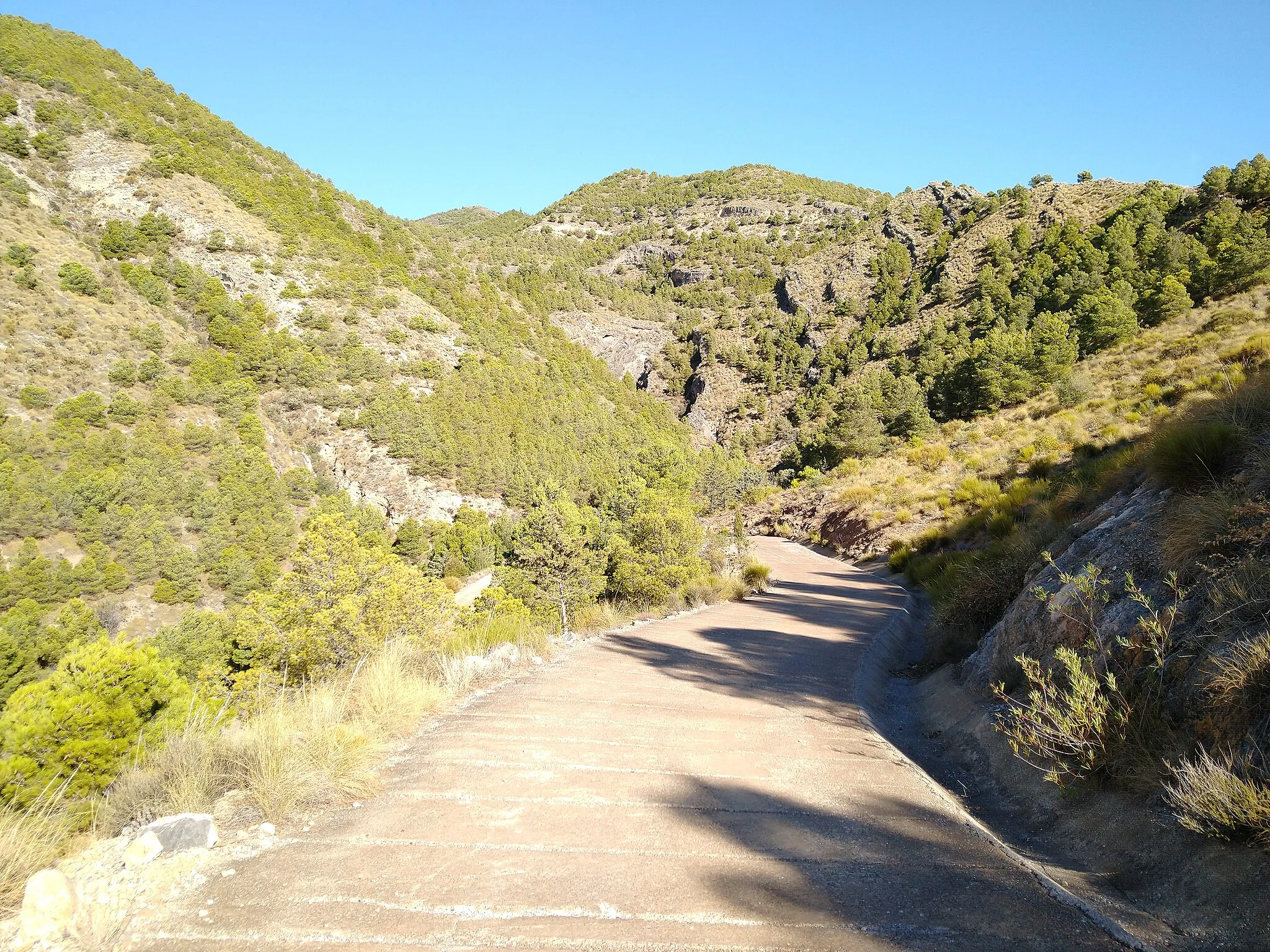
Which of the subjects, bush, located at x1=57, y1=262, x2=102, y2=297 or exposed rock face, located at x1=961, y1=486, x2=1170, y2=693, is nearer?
exposed rock face, located at x1=961, y1=486, x2=1170, y2=693

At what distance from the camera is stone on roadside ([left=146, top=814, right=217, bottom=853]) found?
2.86 metres

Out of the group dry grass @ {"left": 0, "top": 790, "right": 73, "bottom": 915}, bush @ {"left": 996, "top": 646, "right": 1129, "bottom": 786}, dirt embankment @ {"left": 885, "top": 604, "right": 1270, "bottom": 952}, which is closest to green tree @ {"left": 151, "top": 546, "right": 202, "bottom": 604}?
dry grass @ {"left": 0, "top": 790, "right": 73, "bottom": 915}

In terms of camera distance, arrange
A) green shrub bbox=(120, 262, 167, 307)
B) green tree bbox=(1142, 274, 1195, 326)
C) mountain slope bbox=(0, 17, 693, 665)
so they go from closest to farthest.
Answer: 1. mountain slope bbox=(0, 17, 693, 665)
2. green tree bbox=(1142, 274, 1195, 326)
3. green shrub bbox=(120, 262, 167, 307)

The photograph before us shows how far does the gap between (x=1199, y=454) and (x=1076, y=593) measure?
67.6 inches

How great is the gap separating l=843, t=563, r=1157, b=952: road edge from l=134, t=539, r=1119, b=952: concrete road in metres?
0.07

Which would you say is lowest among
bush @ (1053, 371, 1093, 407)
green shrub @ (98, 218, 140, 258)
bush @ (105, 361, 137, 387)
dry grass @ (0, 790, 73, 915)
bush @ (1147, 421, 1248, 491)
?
dry grass @ (0, 790, 73, 915)

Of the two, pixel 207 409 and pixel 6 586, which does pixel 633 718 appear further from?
pixel 207 409

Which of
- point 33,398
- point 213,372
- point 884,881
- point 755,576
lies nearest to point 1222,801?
point 884,881

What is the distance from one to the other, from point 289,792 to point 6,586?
23.5 metres

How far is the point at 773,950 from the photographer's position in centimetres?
230

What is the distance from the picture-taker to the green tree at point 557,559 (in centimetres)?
1340

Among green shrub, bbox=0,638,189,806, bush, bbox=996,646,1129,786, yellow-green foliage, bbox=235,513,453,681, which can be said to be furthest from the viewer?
yellow-green foliage, bbox=235,513,453,681

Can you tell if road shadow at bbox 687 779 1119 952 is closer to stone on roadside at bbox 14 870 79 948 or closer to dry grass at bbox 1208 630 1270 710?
dry grass at bbox 1208 630 1270 710

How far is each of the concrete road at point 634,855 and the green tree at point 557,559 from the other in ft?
25.4
